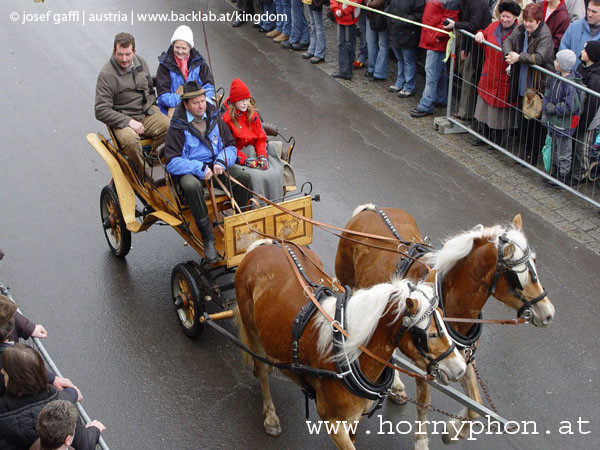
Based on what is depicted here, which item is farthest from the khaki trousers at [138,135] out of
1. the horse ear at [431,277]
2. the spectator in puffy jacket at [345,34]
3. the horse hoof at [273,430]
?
the spectator in puffy jacket at [345,34]

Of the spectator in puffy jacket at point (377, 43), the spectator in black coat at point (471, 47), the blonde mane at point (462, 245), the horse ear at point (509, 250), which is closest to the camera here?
the horse ear at point (509, 250)

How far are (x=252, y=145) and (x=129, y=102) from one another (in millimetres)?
1504

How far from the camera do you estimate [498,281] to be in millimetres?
5172

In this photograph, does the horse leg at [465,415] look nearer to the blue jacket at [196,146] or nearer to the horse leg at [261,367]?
the horse leg at [261,367]

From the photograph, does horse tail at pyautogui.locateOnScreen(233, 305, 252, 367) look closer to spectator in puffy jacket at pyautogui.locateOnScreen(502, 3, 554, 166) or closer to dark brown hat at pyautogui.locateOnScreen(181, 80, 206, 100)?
dark brown hat at pyautogui.locateOnScreen(181, 80, 206, 100)

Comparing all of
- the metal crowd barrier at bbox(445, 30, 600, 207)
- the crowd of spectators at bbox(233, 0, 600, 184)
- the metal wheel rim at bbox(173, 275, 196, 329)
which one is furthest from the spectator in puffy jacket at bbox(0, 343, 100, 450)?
the crowd of spectators at bbox(233, 0, 600, 184)

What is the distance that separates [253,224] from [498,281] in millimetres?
2080

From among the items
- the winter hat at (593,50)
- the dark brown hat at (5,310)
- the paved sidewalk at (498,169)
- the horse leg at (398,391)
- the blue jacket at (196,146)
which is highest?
the winter hat at (593,50)

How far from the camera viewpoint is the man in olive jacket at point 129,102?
7336 mm

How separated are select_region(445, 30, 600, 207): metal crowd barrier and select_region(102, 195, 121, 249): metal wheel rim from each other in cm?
489

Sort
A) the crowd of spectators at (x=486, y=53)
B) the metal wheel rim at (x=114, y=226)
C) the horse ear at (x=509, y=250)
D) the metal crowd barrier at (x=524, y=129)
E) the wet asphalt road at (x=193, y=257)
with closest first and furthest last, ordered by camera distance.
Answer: the horse ear at (x=509, y=250)
the wet asphalt road at (x=193, y=257)
the metal wheel rim at (x=114, y=226)
the metal crowd barrier at (x=524, y=129)
the crowd of spectators at (x=486, y=53)

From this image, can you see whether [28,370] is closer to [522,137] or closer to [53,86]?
[522,137]

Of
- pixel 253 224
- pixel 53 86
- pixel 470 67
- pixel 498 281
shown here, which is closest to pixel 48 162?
pixel 53 86

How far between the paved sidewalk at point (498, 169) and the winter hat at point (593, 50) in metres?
1.61
